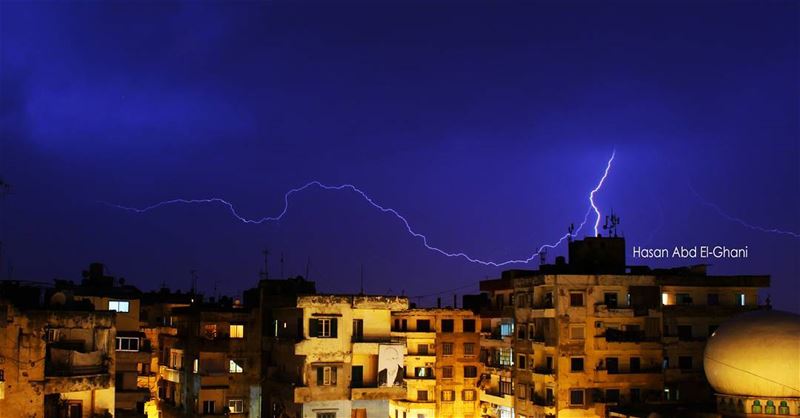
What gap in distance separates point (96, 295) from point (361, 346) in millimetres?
20857

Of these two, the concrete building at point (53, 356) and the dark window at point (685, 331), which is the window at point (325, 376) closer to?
the concrete building at point (53, 356)

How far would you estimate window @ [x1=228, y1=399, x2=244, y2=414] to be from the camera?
206 ft

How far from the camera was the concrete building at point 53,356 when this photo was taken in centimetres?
3838

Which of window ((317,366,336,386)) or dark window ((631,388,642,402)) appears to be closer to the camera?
window ((317,366,336,386))

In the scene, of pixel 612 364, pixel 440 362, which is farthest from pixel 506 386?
pixel 612 364

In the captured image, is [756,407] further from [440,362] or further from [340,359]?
[440,362]

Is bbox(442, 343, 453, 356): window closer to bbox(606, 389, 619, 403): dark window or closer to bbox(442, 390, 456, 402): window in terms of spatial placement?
bbox(442, 390, 456, 402): window

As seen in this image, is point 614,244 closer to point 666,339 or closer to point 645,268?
point 645,268

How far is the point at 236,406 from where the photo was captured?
6297 cm

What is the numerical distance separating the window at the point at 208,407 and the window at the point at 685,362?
32771 millimetres

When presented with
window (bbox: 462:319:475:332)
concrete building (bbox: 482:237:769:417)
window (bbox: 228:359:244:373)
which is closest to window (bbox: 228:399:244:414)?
window (bbox: 228:359:244:373)

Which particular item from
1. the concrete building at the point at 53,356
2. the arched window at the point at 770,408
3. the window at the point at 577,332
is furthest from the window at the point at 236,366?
the arched window at the point at 770,408

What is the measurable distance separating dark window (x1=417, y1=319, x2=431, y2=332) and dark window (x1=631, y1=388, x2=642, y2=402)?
2067cm

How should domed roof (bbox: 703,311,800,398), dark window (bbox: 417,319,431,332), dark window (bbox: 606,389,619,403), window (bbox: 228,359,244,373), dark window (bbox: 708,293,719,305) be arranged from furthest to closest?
dark window (bbox: 417,319,431,332) < window (bbox: 228,359,244,373) < dark window (bbox: 708,293,719,305) < dark window (bbox: 606,389,619,403) < domed roof (bbox: 703,311,800,398)
